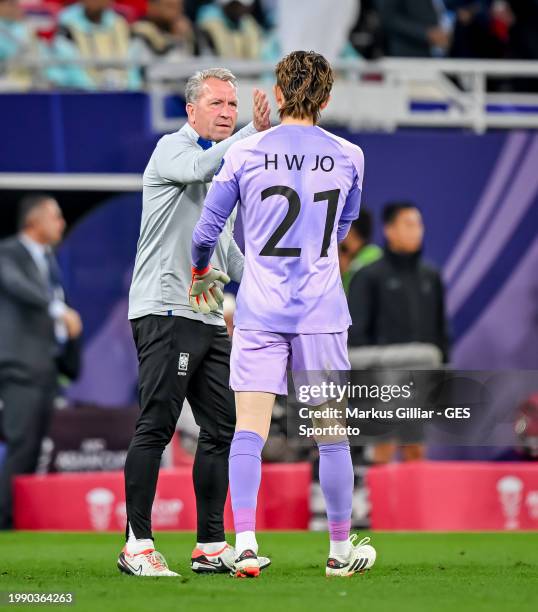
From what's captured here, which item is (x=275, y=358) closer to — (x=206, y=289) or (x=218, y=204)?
(x=206, y=289)

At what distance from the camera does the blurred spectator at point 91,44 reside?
1420 centimetres

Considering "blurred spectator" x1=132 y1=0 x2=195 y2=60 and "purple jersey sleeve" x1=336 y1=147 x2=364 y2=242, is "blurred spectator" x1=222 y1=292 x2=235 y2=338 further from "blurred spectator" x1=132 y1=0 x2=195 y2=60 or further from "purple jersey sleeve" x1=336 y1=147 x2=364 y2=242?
"purple jersey sleeve" x1=336 y1=147 x2=364 y2=242

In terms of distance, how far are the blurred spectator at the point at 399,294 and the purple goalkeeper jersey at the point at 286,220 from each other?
21.2ft

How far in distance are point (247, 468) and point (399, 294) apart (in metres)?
7.08

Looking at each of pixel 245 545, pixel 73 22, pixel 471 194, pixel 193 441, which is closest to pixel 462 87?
pixel 471 194

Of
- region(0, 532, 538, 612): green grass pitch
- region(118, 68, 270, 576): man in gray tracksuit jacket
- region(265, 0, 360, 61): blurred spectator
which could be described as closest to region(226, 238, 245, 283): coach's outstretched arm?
region(118, 68, 270, 576): man in gray tracksuit jacket

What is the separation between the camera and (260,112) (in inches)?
236

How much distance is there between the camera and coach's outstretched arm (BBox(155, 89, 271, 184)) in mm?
6006

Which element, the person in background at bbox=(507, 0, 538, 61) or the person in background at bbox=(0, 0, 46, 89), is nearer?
the person in background at bbox=(0, 0, 46, 89)

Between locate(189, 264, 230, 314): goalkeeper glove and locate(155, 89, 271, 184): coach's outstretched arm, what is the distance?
402 millimetres

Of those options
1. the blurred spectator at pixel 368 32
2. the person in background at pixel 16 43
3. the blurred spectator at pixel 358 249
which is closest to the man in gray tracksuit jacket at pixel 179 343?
the blurred spectator at pixel 358 249

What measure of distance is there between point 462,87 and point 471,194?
2.37 metres

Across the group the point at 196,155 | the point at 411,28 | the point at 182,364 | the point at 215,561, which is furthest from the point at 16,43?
the point at 215,561

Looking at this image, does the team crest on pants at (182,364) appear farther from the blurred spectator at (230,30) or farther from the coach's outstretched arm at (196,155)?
the blurred spectator at (230,30)
